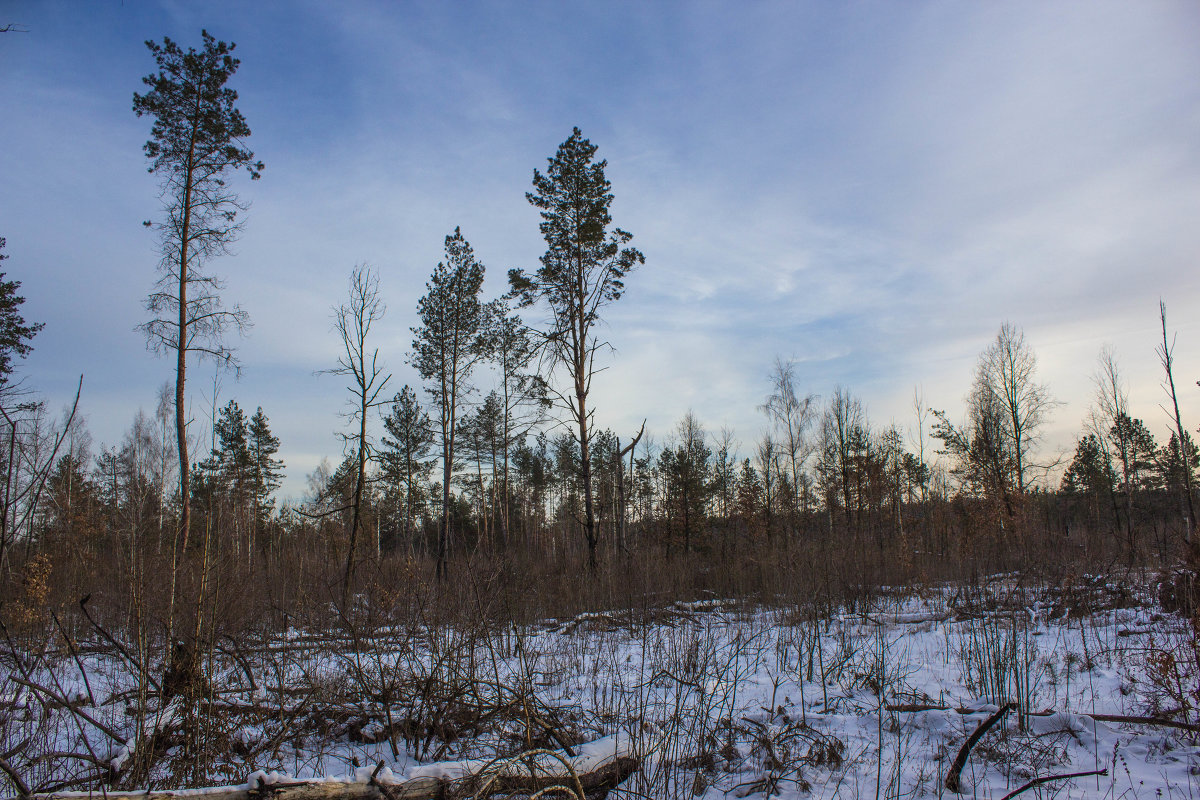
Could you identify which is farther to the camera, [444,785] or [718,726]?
[718,726]

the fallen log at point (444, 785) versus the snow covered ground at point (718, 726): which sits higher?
the fallen log at point (444, 785)

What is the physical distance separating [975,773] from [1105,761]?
85cm

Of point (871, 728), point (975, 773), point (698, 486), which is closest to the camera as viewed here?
point (975, 773)

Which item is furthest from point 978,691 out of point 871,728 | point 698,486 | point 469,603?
point 698,486

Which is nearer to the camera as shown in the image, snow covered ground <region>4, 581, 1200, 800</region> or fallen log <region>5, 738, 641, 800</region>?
fallen log <region>5, 738, 641, 800</region>

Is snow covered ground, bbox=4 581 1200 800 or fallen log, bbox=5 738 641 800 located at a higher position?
fallen log, bbox=5 738 641 800

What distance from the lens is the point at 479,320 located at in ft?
67.9

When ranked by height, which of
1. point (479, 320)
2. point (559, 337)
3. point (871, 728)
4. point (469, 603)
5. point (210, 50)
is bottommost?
point (871, 728)

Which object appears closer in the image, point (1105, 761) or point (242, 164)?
point (1105, 761)

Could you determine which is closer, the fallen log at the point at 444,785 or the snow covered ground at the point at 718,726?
the fallen log at the point at 444,785

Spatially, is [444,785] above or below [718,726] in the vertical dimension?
above

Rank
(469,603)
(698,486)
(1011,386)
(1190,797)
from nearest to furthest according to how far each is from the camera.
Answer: (1190,797)
(469,603)
(698,486)
(1011,386)

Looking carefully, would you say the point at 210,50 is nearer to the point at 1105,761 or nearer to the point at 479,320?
the point at 479,320

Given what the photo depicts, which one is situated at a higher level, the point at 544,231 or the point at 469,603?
the point at 544,231
